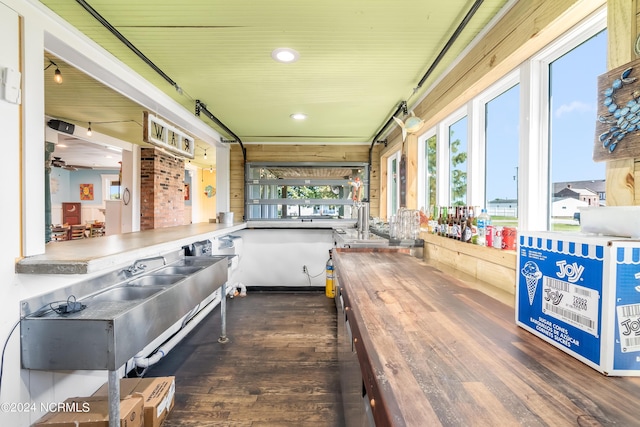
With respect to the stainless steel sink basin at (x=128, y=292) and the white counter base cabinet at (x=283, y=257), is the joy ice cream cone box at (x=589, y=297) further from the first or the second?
the white counter base cabinet at (x=283, y=257)

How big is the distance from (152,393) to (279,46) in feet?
7.80

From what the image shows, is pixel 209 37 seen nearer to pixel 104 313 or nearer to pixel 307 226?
pixel 104 313

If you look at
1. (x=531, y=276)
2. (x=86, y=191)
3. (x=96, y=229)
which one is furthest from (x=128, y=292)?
(x=86, y=191)

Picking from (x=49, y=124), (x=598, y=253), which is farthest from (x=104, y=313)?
(x=49, y=124)

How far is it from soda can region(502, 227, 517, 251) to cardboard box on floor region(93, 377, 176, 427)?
217 cm

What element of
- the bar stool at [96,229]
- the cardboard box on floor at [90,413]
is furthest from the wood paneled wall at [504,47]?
the bar stool at [96,229]

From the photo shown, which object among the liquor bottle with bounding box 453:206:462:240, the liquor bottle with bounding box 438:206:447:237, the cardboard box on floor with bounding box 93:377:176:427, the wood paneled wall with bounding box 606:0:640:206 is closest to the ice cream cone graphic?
the wood paneled wall with bounding box 606:0:640:206

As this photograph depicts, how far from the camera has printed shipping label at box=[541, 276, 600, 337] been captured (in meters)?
0.68

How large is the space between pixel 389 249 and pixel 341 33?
154 cm

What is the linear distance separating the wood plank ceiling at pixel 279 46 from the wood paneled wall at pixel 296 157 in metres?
1.40

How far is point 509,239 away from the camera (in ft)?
5.23

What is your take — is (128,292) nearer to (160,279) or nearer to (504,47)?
(160,279)

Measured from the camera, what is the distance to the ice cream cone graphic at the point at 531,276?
855 mm

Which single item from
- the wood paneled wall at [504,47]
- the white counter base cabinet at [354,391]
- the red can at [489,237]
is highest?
the wood paneled wall at [504,47]
